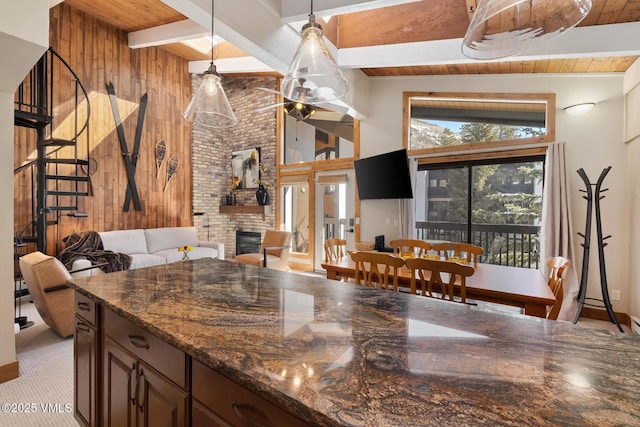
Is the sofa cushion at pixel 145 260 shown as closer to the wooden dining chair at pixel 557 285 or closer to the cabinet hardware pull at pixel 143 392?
the cabinet hardware pull at pixel 143 392

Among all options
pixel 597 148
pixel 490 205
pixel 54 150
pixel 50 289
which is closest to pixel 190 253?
pixel 54 150

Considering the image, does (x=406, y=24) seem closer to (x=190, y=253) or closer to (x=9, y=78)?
(x=9, y=78)

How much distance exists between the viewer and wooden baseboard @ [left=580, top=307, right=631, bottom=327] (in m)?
3.62

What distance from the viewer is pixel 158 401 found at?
1.11 meters

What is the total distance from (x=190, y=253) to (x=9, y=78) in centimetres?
400

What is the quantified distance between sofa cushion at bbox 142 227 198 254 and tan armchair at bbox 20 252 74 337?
2662 mm

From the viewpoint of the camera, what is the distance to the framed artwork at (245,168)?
7.04 m

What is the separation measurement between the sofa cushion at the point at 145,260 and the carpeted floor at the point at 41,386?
1778 mm

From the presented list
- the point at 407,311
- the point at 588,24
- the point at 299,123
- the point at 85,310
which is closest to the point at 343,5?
the point at 588,24

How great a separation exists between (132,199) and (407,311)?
6022 mm

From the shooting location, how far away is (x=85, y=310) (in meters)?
1.61

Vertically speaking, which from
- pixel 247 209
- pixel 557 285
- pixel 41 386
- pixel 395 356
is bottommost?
pixel 41 386

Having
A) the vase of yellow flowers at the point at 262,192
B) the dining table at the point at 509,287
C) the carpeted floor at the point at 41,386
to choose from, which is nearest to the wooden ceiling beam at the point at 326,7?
the dining table at the point at 509,287

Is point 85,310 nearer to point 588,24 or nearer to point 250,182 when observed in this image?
point 588,24
